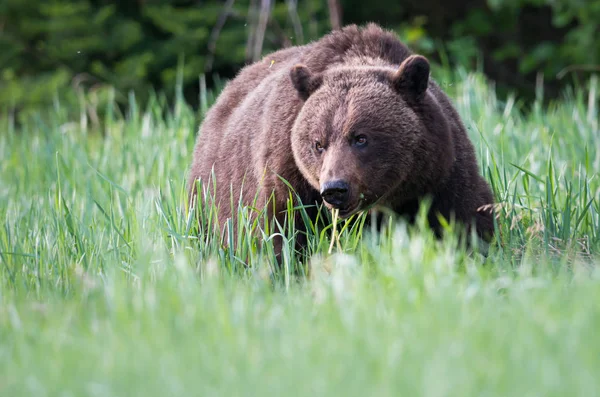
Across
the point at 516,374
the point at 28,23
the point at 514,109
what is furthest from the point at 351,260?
the point at 28,23

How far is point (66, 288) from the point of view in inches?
153

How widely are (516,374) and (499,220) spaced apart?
2.30m

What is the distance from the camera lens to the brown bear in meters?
4.32

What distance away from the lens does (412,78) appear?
→ 14.6 ft

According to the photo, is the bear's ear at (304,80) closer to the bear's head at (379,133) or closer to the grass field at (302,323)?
the bear's head at (379,133)

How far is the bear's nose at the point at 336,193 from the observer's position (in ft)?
13.2

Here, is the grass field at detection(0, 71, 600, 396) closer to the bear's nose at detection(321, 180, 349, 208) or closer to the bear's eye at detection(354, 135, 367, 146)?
the bear's nose at detection(321, 180, 349, 208)

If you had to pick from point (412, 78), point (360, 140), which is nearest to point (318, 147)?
point (360, 140)

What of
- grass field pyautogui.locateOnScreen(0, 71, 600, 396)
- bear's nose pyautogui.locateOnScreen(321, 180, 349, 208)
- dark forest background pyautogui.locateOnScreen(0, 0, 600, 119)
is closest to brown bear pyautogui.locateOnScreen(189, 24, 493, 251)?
bear's nose pyautogui.locateOnScreen(321, 180, 349, 208)

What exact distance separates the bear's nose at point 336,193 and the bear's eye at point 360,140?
365mm

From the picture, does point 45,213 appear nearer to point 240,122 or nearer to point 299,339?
point 240,122

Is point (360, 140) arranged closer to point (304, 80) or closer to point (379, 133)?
point (379, 133)

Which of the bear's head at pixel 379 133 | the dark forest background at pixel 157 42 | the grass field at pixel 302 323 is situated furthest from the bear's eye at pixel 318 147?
the dark forest background at pixel 157 42

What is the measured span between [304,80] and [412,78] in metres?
0.57
